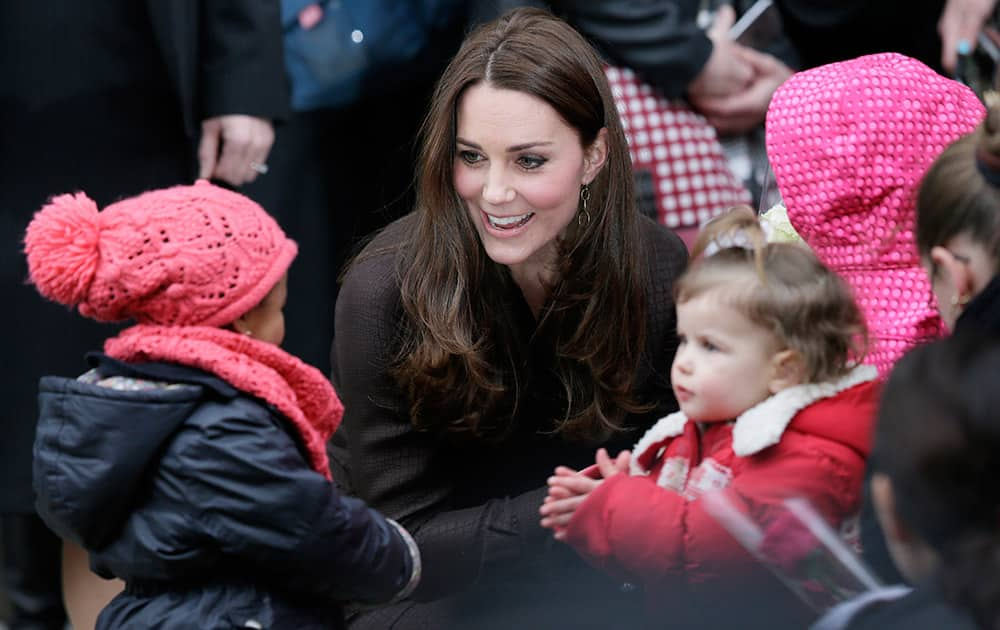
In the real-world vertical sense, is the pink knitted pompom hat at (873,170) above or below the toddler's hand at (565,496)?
above

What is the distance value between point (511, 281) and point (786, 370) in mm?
820

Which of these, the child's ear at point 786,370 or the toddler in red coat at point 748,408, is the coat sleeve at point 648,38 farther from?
the child's ear at point 786,370

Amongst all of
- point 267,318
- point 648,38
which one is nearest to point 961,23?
point 648,38

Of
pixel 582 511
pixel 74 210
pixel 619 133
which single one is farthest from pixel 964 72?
pixel 74 210

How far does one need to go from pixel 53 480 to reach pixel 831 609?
1.14m

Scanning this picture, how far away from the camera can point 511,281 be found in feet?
8.56

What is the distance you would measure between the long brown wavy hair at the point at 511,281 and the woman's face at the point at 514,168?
23 mm

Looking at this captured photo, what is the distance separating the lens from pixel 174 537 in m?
2.09

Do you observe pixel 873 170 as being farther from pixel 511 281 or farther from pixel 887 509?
pixel 887 509

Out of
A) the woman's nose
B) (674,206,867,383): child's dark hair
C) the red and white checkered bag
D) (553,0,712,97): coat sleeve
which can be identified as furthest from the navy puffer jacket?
(553,0,712,97): coat sleeve

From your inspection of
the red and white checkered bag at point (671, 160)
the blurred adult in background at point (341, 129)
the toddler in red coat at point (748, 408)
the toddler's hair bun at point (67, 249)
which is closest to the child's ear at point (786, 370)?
the toddler in red coat at point (748, 408)

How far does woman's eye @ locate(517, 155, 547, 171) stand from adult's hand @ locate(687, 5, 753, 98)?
2.95 feet

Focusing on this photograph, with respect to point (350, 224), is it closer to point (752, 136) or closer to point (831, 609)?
point (752, 136)

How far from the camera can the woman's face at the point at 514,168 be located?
2.41 metres
